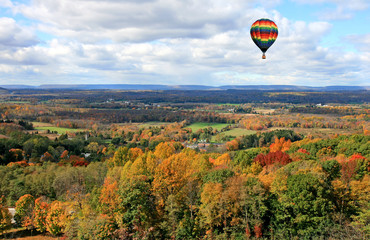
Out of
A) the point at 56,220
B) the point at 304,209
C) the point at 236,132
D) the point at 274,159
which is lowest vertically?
the point at 236,132

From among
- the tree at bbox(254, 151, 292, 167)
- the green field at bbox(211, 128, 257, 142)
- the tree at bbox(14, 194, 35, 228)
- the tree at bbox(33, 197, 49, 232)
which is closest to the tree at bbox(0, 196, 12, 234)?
the tree at bbox(14, 194, 35, 228)

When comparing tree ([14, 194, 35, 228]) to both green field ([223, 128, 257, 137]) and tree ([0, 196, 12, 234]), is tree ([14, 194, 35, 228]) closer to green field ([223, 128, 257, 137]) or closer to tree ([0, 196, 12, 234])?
tree ([0, 196, 12, 234])

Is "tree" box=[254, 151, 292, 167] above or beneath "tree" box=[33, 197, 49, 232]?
above

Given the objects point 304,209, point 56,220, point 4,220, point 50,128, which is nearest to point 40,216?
point 56,220

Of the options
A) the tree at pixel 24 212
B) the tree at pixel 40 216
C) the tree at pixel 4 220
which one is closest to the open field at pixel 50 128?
the tree at pixel 24 212

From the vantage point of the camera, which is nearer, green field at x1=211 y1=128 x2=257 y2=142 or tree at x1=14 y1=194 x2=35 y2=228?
tree at x1=14 y1=194 x2=35 y2=228

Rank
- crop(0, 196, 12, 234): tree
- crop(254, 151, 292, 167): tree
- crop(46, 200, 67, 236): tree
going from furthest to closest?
crop(254, 151, 292, 167): tree, crop(0, 196, 12, 234): tree, crop(46, 200, 67, 236): tree

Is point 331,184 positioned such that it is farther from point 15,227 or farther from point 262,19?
point 15,227

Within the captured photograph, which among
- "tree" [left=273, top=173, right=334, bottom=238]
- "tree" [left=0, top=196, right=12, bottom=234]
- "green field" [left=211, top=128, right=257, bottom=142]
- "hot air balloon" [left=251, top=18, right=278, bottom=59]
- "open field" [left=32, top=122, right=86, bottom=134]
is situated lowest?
"open field" [left=32, top=122, right=86, bottom=134]

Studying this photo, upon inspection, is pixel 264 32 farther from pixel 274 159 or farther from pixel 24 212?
pixel 24 212
